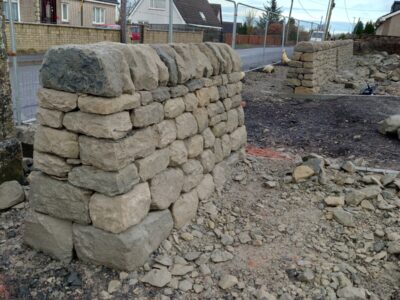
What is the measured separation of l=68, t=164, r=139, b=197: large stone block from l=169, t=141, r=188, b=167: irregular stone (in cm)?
57

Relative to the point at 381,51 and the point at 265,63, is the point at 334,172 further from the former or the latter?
the point at 381,51

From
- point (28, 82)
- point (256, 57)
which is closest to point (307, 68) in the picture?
point (256, 57)

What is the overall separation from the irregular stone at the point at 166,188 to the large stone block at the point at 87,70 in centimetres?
81

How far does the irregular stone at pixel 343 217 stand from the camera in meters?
3.77

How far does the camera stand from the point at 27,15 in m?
21.8

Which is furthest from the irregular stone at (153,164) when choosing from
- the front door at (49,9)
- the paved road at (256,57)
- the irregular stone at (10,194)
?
the front door at (49,9)

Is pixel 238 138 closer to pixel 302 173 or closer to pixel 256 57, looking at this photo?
pixel 302 173

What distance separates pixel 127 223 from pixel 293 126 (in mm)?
5821

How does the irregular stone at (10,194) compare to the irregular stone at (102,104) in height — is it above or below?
→ below

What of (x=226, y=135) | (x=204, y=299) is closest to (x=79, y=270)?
(x=204, y=299)

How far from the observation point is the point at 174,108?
3.34m

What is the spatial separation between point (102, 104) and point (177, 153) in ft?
3.33

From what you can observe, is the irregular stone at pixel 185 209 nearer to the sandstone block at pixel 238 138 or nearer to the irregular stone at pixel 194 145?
the irregular stone at pixel 194 145

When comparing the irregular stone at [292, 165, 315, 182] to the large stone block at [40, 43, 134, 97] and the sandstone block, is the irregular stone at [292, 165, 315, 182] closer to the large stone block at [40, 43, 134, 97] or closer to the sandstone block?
the sandstone block
